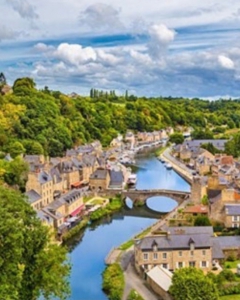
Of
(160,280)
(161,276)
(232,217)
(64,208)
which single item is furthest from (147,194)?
(160,280)

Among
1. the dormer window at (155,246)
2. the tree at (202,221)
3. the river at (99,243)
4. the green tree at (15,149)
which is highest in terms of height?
the green tree at (15,149)

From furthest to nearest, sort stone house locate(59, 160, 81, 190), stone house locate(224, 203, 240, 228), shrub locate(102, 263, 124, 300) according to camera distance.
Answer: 1. stone house locate(59, 160, 81, 190)
2. stone house locate(224, 203, 240, 228)
3. shrub locate(102, 263, 124, 300)

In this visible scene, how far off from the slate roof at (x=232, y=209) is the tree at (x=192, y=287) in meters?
12.6

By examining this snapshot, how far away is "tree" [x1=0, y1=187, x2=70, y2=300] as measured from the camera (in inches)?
784

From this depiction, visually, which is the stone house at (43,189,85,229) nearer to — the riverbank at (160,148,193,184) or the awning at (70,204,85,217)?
the awning at (70,204,85,217)

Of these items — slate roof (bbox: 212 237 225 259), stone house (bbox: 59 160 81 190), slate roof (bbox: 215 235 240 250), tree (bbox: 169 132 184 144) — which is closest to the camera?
slate roof (bbox: 212 237 225 259)

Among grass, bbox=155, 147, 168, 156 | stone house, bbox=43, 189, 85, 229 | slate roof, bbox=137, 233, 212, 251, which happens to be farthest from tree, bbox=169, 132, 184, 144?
slate roof, bbox=137, 233, 212, 251

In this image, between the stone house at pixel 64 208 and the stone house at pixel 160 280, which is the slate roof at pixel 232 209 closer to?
the stone house at pixel 160 280

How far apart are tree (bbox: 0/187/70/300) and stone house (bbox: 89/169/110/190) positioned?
3057cm

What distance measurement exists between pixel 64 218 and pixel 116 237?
4573 millimetres

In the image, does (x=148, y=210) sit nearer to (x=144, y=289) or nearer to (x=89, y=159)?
(x=89, y=159)

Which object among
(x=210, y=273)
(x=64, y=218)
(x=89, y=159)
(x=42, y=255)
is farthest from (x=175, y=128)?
A: (x=42, y=255)

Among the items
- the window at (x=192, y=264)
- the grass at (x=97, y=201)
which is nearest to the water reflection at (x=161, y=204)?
the grass at (x=97, y=201)

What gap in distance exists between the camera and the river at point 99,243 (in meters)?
30.8
